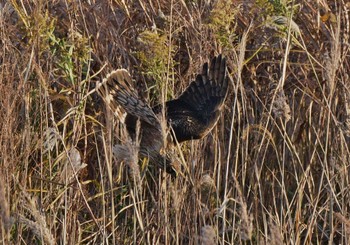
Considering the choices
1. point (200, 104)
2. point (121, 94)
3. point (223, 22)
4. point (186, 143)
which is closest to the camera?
point (223, 22)

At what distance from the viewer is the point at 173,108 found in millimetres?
4387

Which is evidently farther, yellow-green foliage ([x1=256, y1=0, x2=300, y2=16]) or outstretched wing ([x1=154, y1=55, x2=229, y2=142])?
outstretched wing ([x1=154, y1=55, x2=229, y2=142])

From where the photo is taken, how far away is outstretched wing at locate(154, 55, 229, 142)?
425cm

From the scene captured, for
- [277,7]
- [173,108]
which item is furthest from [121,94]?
[277,7]

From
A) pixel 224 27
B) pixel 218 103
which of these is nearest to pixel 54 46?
pixel 218 103

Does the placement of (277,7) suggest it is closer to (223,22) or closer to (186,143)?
(223,22)

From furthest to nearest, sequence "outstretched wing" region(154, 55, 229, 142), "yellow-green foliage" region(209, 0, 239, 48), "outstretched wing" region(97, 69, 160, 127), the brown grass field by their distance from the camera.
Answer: "outstretched wing" region(154, 55, 229, 142) → "outstretched wing" region(97, 69, 160, 127) → the brown grass field → "yellow-green foliage" region(209, 0, 239, 48)

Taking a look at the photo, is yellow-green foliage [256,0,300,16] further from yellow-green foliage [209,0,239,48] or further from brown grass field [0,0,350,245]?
yellow-green foliage [209,0,239,48]

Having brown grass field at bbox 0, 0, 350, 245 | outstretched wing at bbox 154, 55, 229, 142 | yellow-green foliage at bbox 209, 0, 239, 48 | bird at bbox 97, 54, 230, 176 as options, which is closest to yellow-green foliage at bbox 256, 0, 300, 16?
brown grass field at bbox 0, 0, 350, 245

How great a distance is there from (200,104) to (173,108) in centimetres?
22

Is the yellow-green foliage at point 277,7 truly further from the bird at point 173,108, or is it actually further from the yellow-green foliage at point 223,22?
the bird at point 173,108

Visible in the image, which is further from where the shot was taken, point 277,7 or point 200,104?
point 200,104

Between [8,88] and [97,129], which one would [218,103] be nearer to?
[97,129]

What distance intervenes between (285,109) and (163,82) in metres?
0.51
